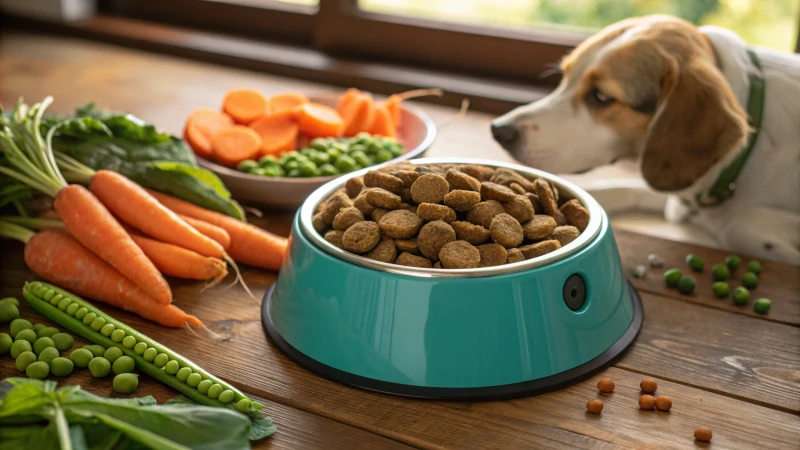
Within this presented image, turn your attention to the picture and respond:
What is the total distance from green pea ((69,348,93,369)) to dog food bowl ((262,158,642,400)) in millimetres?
267

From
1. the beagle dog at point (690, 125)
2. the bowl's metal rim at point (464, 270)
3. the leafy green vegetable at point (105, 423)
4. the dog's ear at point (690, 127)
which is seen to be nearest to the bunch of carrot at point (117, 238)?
the bowl's metal rim at point (464, 270)

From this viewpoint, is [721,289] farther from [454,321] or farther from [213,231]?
[213,231]

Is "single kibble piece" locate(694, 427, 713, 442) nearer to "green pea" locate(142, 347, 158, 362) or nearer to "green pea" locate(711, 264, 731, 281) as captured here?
"green pea" locate(711, 264, 731, 281)

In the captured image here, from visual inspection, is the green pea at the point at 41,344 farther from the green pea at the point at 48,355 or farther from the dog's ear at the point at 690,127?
the dog's ear at the point at 690,127

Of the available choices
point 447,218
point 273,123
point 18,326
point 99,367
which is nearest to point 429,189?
point 447,218

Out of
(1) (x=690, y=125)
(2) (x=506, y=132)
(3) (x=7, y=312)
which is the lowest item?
(3) (x=7, y=312)

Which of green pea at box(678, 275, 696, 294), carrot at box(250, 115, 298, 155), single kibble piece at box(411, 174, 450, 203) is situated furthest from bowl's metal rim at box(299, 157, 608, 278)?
carrot at box(250, 115, 298, 155)

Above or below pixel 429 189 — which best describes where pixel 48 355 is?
below

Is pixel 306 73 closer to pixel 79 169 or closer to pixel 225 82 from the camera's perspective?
pixel 225 82

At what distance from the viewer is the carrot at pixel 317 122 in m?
1.76

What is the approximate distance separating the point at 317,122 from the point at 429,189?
683mm

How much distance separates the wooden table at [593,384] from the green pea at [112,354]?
35 millimetres

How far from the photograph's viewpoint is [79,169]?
142 cm

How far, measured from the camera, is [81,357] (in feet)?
3.58
